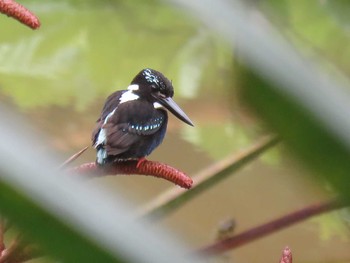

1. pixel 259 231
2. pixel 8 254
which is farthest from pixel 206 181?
pixel 8 254

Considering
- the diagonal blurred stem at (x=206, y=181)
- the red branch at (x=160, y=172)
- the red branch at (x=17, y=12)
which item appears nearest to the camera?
the red branch at (x=17, y=12)

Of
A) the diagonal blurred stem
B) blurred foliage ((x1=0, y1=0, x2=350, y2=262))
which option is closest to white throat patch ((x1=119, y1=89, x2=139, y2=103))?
the diagonal blurred stem

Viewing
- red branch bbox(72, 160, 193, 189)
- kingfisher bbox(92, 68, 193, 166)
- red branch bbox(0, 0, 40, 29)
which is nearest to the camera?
red branch bbox(0, 0, 40, 29)

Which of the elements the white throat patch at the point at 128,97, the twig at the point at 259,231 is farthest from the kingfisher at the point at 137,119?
the twig at the point at 259,231

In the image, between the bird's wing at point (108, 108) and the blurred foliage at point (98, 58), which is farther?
the blurred foliage at point (98, 58)

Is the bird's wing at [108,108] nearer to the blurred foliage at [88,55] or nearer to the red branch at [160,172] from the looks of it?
the red branch at [160,172]

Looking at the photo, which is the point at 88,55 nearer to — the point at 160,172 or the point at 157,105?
the point at 157,105

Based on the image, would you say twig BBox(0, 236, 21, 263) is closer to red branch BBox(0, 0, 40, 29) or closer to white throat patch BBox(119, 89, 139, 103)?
red branch BBox(0, 0, 40, 29)
